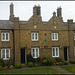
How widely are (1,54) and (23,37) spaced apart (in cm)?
442

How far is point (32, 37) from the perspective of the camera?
27.4 meters

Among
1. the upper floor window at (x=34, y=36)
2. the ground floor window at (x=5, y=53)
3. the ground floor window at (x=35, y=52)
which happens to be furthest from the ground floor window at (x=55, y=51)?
the ground floor window at (x=5, y=53)

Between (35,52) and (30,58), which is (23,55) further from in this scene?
(35,52)

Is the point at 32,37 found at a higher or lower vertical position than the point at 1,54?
higher

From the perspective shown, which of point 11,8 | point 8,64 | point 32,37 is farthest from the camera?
point 11,8

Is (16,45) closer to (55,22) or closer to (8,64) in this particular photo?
(8,64)

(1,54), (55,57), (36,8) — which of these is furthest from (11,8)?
(55,57)

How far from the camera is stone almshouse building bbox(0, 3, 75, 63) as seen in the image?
2619 cm

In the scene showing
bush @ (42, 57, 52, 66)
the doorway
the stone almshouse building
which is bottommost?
bush @ (42, 57, 52, 66)

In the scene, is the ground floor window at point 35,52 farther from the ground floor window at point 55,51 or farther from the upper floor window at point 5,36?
the upper floor window at point 5,36

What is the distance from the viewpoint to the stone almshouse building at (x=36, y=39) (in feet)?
85.9

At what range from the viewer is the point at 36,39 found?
27578 millimetres

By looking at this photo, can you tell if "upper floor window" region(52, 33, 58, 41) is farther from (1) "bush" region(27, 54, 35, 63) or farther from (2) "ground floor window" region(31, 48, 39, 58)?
(1) "bush" region(27, 54, 35, 63)

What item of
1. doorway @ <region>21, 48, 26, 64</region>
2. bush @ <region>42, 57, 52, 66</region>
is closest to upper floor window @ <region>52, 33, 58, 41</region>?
bush @ <region>42, 57, 52, 66</region>
